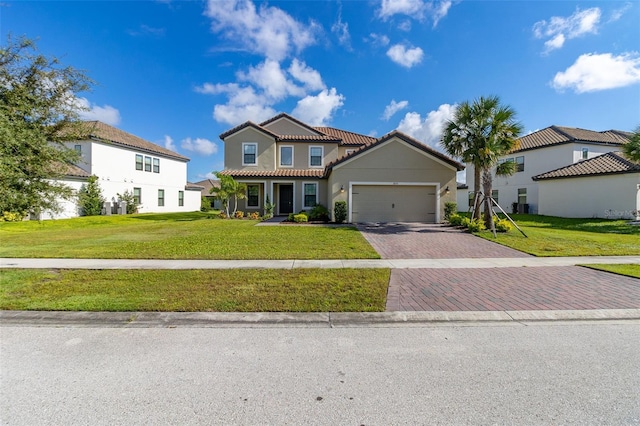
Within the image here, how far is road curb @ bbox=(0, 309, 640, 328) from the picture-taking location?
4.35 m

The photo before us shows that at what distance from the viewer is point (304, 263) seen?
26.0 ft

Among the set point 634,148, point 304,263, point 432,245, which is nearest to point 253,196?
point 432,245

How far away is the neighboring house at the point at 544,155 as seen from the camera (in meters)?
24.6

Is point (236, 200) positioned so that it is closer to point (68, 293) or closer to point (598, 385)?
point (68, 293)

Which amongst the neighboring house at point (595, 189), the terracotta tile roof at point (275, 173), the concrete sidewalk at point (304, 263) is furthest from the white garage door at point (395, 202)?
the neighboring house at point (595, 189)

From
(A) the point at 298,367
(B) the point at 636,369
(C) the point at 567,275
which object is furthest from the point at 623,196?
(A) the point at 298,367

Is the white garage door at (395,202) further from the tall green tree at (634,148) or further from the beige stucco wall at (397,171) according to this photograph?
the tall green tree at (634,148)

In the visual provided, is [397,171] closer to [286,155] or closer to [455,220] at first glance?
[455,220]

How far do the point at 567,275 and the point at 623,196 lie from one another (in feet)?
62.3

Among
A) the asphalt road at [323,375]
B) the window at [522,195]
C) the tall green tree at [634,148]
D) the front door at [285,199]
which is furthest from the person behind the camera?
the window at [522,195]

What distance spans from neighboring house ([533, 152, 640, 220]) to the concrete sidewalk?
15.1 meters

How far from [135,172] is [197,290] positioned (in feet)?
90.8

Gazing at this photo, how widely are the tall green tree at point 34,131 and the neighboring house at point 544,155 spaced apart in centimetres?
2872

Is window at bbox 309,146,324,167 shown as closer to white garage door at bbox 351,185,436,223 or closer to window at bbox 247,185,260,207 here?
window at bbox 247,185,260,207
